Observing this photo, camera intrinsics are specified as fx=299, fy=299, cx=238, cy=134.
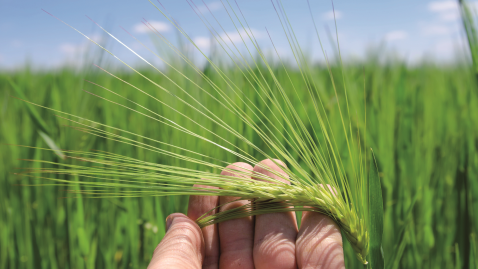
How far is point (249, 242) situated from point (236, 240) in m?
0.04

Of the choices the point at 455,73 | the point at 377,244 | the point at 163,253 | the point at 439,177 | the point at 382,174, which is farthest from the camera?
the point at 455,73

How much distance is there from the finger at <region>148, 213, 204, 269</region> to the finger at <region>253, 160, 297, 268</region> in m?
0.15

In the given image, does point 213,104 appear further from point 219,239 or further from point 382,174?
point 382,174

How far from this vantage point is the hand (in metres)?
0.66

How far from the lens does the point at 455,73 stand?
5.29 ft

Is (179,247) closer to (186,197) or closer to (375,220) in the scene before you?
(186,197)

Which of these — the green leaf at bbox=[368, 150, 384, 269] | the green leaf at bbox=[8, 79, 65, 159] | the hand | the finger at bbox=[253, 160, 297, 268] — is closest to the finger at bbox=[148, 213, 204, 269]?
the hand

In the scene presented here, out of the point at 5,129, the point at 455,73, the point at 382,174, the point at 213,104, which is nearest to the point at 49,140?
the point at 5,129

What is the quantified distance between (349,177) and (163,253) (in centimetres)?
61

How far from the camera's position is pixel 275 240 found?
76 cm

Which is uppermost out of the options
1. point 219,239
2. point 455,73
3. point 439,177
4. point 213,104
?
point 455,73

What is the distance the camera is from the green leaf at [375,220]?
505 millimetres

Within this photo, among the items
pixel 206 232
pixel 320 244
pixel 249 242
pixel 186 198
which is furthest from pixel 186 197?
pixel 320 244

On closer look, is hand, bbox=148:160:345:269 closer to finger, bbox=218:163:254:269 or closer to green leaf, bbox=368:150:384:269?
finger, bbox=218:163:254:269
